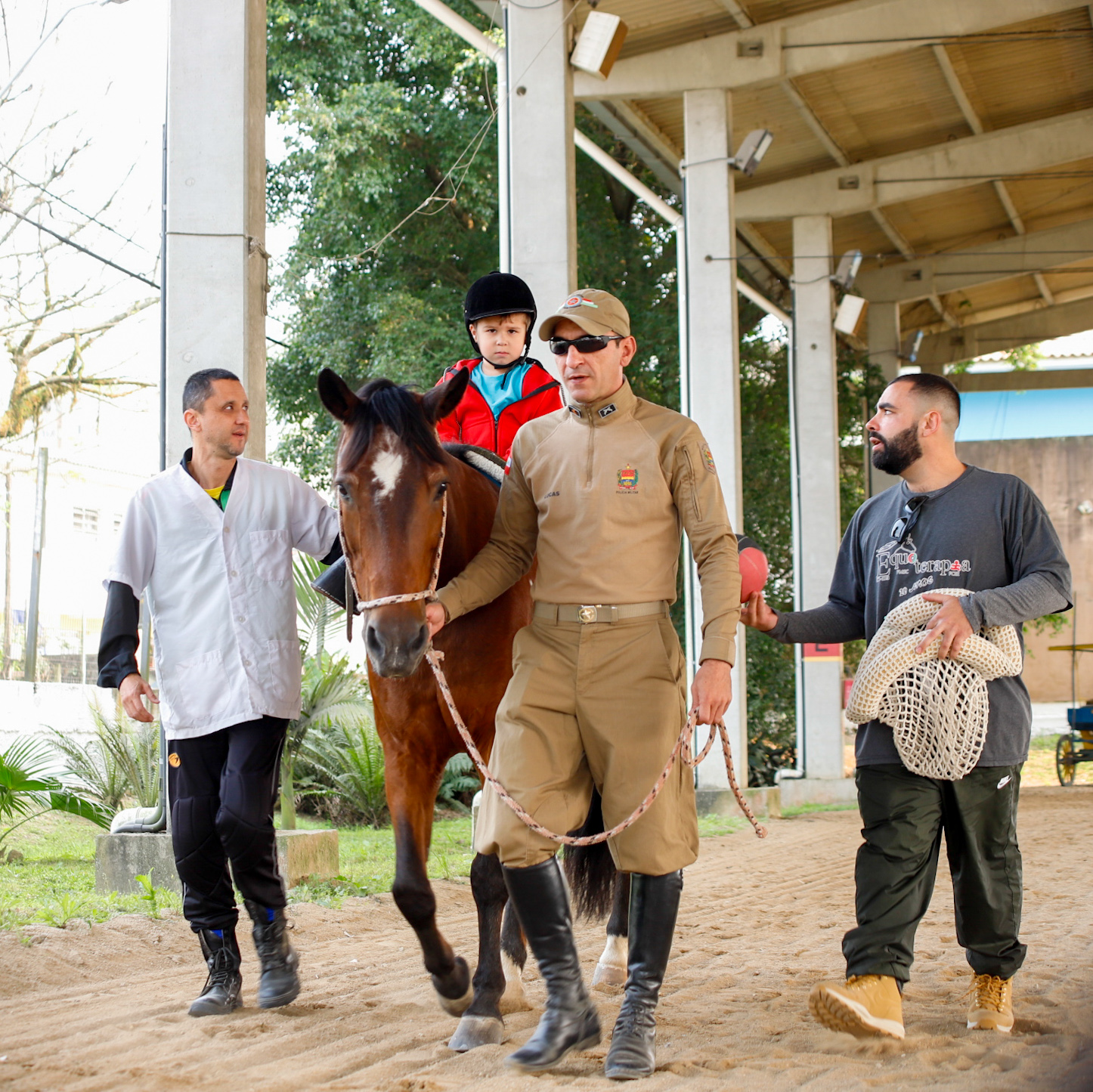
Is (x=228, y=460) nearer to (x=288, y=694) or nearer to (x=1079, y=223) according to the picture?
(x=288, y=694)

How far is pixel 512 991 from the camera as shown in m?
4.18

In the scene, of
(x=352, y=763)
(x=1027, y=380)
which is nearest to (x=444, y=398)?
(x=352, y=763)

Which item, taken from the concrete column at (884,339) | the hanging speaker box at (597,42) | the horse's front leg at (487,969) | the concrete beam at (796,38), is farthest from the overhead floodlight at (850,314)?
the horse's front leg at (487,969)

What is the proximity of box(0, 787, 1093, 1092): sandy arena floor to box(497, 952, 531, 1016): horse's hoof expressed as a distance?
0.07 m

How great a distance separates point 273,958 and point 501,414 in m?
2.07

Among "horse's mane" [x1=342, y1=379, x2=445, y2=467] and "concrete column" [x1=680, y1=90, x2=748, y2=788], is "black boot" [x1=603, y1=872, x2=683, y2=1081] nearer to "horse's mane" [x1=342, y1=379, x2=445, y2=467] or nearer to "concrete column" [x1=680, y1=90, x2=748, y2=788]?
"horse's mane" [x1=342, y1=379, x2=445, y2=467]

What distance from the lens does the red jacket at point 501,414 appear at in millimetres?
4805

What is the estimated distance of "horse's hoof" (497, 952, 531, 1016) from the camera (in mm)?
4117

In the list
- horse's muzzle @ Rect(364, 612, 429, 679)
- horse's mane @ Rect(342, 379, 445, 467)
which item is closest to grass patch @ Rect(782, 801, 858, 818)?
horse's mane @ Rect(342, 379, 445, 467)

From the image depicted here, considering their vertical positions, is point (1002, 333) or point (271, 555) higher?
point (1002, 333)

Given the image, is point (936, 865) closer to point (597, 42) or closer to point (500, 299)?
point (500, 299)

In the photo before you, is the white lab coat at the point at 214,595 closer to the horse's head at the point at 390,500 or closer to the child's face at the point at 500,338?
the horse's head at the point at 390,500

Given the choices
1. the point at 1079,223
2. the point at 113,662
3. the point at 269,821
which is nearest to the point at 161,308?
the point at 113,662

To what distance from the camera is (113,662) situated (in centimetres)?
412
